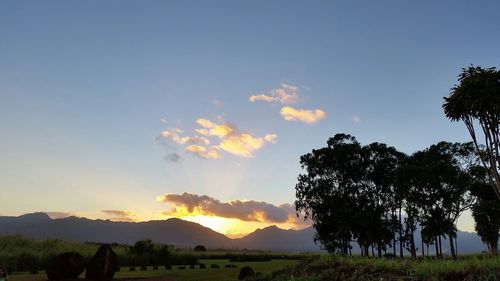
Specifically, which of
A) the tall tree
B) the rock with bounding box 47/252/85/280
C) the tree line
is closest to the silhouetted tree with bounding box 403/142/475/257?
the tree line

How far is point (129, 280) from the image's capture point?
3853cm

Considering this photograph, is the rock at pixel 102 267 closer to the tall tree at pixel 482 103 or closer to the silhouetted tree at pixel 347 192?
the tall tree at pixel 482 103

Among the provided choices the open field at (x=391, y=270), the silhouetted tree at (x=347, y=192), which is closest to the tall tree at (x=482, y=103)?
the open field at (x=391, y=270)

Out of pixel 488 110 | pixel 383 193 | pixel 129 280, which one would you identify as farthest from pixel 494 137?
pixel 383 193

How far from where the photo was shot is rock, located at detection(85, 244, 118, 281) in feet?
116

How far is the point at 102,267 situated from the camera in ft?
116

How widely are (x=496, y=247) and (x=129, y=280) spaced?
5700 cm

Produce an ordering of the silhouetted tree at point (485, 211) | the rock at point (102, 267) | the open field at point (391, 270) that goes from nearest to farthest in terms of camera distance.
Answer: the open field at point (391, 270)
the rock at point (102, 267)
the silhouetted tree at point (485, 211)

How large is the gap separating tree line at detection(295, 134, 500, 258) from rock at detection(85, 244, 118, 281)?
43.5 m

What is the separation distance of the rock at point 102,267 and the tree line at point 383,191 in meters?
43.5

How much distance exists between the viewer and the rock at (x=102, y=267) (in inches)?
1387

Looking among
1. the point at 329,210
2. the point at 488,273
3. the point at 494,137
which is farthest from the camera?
the point at 329,210

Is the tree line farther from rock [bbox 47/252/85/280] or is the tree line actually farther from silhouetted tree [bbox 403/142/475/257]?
rock [bbox 47/252/85/280]

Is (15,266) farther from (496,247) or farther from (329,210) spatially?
(496,247)
